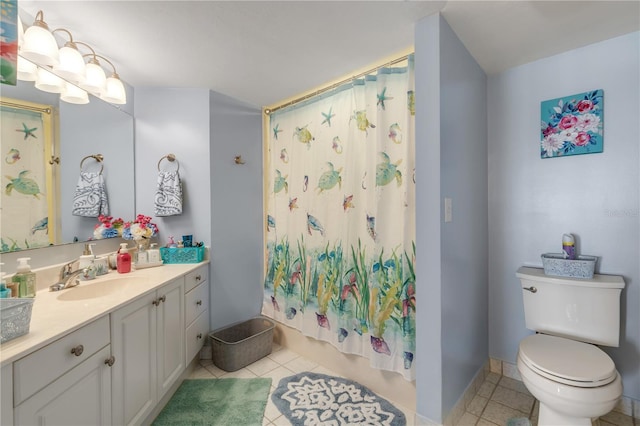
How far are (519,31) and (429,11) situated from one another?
1.86 ft

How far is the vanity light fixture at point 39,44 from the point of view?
124cm

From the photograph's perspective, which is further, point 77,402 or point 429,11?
point 429,11

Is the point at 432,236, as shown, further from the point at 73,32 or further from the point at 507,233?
the point at 73,32

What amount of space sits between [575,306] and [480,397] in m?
0.79

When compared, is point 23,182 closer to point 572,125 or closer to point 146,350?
point 146,350

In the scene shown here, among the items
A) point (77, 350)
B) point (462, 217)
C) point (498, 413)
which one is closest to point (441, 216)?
point (462, 217)

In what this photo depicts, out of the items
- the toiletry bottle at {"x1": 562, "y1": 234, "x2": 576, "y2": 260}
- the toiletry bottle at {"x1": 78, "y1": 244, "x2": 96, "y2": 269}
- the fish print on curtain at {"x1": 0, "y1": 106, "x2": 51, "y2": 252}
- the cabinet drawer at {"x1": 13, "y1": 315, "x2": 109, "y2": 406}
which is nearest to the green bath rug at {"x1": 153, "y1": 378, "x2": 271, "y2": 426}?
the cabinet drawer at {"x1": 13, "y1": 315, "x2": 109, "y2": 406}

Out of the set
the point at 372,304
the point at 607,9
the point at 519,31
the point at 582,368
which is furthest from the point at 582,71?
the point at 372,304

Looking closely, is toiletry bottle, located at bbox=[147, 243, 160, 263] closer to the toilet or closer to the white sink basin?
the white sink basin

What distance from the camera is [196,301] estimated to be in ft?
6.60

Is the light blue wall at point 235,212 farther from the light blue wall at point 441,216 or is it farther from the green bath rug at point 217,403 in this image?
the light blue wall at point 441,216

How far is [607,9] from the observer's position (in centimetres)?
132

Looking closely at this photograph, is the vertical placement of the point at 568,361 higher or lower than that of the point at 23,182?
lower

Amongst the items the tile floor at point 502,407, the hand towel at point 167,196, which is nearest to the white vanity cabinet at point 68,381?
the hand towel at point 167,196
